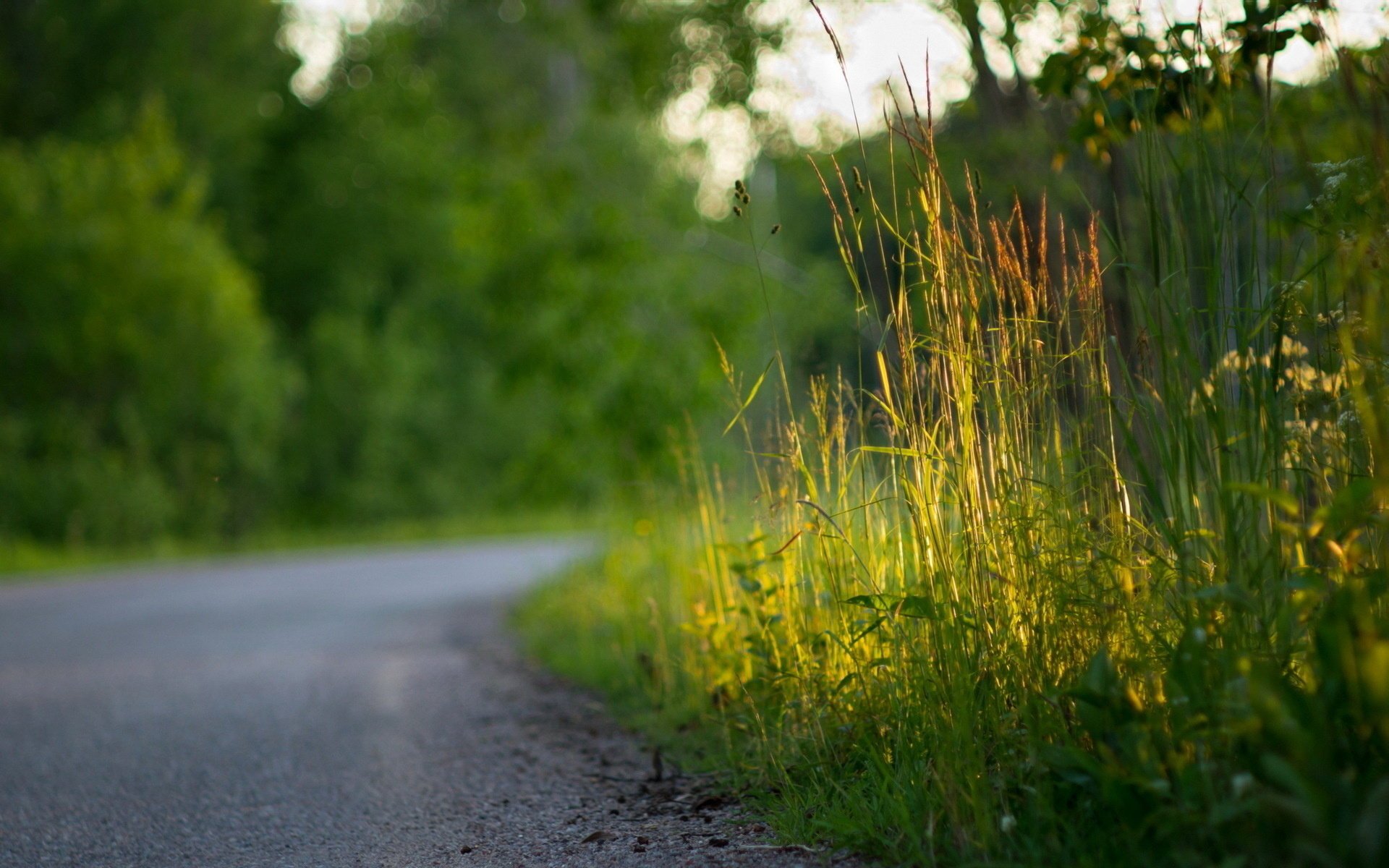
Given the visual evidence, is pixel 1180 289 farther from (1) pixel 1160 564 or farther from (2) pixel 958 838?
(2) pixel 958 838

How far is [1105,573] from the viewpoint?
122 inches

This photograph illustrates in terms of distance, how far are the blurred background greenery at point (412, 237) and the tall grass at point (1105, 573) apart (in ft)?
1.13

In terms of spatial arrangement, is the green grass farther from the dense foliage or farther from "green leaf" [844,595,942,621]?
"green leaf" [844,595,942,621]

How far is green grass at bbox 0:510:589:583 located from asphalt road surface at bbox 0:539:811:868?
7.08m

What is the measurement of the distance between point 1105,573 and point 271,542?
22407 millimetres

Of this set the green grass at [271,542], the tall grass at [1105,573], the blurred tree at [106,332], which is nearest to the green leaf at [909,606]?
the tall grass at [1105,573]

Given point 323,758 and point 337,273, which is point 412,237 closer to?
point 337,273

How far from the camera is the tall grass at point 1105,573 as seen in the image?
238 centimetres

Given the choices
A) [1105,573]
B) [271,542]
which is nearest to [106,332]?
[271,542]

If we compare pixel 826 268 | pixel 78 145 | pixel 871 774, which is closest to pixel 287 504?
pixel 78 145

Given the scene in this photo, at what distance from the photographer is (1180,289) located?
298cm

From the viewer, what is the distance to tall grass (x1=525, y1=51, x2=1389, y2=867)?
238 centimetres

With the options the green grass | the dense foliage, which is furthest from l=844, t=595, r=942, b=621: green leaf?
the green grass

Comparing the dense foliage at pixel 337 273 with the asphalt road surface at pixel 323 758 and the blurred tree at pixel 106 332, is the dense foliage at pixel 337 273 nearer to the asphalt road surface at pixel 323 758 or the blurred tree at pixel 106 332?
the blurred tree at pixel 106 332
